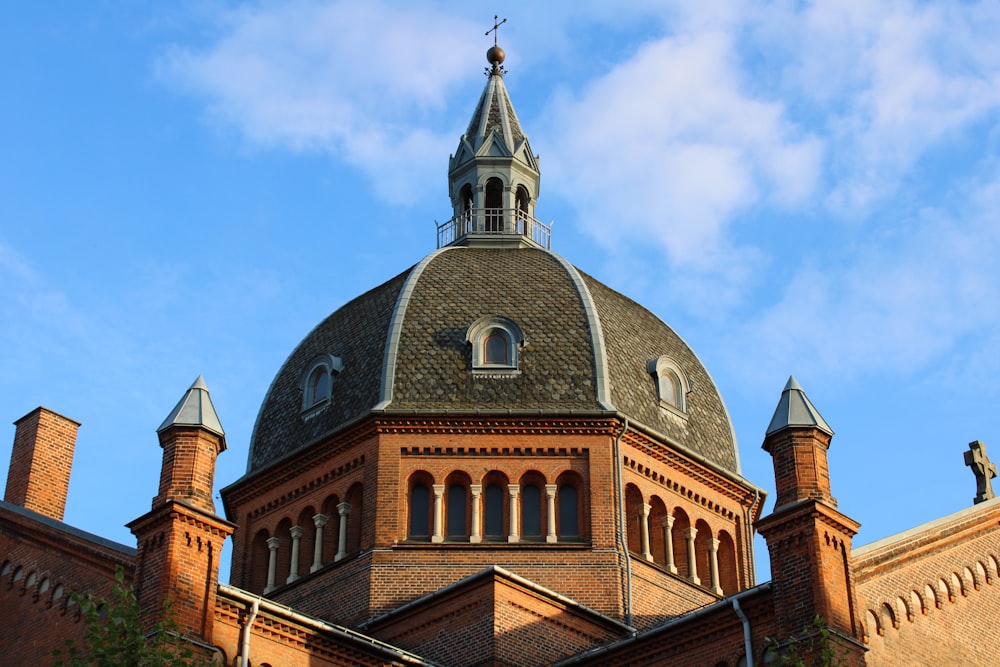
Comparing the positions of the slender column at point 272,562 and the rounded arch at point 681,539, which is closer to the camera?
the rounded arch at point 681,539

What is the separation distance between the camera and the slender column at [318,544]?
1270 inches

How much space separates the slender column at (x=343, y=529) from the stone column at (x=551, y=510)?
13.5 feet

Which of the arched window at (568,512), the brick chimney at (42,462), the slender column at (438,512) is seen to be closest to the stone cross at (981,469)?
the arched window at (568,512)

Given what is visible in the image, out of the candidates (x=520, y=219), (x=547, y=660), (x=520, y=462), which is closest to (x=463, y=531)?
(x=520, y=462)

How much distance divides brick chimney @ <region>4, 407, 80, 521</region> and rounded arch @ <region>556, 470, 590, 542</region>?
31.3 ft

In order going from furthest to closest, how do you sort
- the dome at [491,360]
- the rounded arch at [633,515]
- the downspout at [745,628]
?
the dome at [491,360] → the rounded arch at [633,515] → the downspout at [745,628]

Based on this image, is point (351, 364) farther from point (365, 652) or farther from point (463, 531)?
point (365, 652)

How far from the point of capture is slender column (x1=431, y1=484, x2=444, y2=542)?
3119 centimetres

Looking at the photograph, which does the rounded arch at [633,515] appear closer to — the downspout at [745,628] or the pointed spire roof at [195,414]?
the downspout at [745,628]

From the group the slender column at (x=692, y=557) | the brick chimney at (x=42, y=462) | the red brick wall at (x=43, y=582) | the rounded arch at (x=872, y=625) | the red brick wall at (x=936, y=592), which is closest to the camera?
the rounded arch at (x=872, y=625)

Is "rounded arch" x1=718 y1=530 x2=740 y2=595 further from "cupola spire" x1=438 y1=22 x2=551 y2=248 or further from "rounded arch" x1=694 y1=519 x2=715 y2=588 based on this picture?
"cupola spire" x1=438 y1=22 x2=551 y2=248

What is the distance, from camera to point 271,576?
3338cm

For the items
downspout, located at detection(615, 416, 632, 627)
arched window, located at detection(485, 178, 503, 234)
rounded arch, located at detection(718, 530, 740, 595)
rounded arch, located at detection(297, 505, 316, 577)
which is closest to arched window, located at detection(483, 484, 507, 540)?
downspout, located at detection(615, 416, 632, 627)

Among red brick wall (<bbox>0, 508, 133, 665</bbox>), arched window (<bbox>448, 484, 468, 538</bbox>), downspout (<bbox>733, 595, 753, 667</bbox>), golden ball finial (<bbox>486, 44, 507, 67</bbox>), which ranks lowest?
downspout (<bbox>733, 595, 753, 667</bbox>)
